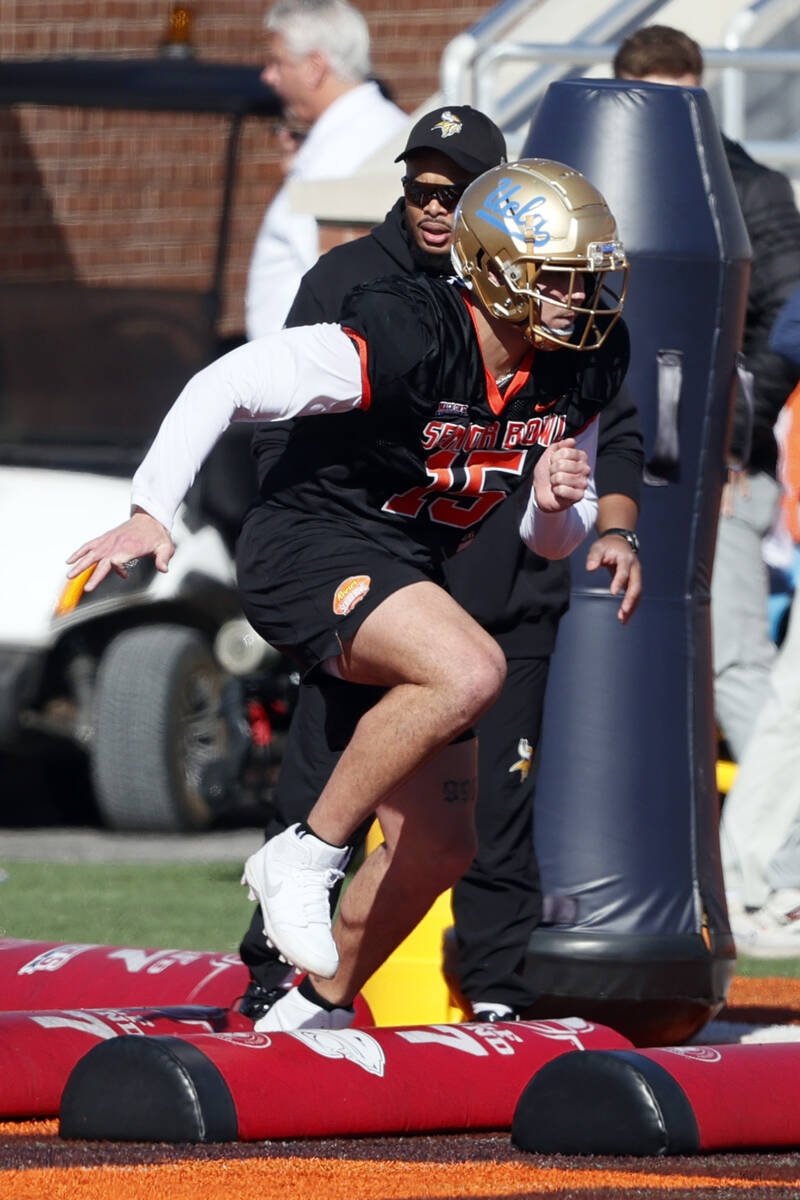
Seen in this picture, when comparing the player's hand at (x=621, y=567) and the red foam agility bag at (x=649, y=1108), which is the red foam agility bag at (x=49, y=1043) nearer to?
the red foam agility bag at (x=649, y=1108)

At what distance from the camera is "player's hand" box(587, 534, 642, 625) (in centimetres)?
502

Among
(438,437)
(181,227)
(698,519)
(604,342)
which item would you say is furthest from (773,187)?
(181,227)

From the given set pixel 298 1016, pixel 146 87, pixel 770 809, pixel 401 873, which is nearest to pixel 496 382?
pixel 401 873

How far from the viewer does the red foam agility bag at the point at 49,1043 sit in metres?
4.41

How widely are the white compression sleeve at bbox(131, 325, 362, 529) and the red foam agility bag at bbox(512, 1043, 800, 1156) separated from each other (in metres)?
1.26

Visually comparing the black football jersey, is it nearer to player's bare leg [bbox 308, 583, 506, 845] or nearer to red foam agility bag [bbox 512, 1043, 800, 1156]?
player's bare leg [bbox 308, 583, 506, 845]

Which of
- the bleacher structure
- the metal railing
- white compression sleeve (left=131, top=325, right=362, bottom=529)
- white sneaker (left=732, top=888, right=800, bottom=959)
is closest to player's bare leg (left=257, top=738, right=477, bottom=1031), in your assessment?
white compression sleeve (left=131, top=325, right=362, bottom=529)

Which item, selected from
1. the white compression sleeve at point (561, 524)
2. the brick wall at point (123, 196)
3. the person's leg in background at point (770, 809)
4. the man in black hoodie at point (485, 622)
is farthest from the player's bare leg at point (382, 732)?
the brick wall at point (123, 196)

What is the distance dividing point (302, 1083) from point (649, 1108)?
0.64 metres

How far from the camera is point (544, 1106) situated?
4195mm

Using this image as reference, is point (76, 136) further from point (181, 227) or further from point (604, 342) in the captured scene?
point (604, 342)

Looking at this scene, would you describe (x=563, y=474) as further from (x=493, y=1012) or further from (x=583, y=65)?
(x=583, y=65)

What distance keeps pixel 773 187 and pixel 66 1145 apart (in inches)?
163

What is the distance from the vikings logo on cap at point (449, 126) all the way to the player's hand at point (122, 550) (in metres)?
1.45
